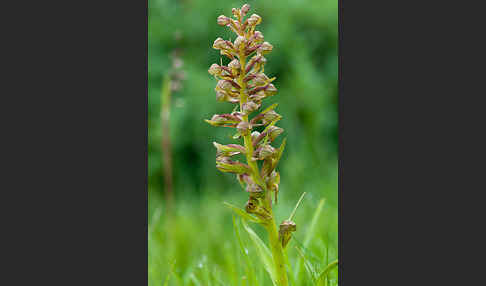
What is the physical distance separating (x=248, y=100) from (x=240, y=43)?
9.6 inches

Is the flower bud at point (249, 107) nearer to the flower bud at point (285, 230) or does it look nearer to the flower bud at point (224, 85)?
the flower bud at point (224, 85)

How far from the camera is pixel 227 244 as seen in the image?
3115 millimetres

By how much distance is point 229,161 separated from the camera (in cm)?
192

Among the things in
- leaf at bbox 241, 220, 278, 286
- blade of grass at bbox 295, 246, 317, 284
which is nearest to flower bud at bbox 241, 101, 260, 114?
leaf at bbox 241, 220, 278, 286

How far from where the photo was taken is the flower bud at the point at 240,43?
1.87 metres

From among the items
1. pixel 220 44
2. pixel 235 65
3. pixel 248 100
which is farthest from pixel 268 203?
pixel 220 44

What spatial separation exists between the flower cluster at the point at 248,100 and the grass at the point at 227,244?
0.72ft

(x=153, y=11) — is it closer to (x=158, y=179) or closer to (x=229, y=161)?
(x=158, y=179)

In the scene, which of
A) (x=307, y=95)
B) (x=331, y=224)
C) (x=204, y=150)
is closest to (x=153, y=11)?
(x=204, y=150)

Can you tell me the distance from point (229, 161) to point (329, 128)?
4.40m

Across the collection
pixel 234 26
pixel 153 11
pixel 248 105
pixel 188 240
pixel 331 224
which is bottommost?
pixel 188 240

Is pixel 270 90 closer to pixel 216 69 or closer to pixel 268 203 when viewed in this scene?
pixel 216 69

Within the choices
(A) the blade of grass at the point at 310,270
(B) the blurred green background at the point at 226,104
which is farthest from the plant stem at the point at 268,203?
(B) the blurred green background at the point at 226,104

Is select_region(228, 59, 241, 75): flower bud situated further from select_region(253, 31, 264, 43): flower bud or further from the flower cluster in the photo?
select_region(253, 31, 264, 43): flower bud
